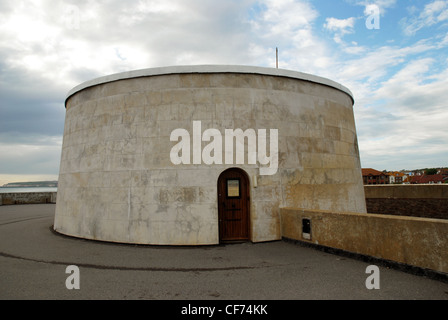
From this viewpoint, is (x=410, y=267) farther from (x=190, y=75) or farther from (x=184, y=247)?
(x=190, y=75)

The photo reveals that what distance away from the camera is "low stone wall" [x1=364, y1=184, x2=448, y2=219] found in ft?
51.9

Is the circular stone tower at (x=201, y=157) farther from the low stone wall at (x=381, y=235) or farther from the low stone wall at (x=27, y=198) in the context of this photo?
the low stone wall at (x=27, y=198)

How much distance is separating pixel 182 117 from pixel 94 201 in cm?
437

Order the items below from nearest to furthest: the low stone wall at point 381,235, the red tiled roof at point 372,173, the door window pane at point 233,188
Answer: the low stone wall at point 381,235, the door window pane at point 233,188, the red tiled roof at point 372,173

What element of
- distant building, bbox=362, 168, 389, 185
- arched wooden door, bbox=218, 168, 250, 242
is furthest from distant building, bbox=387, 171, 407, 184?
arched wooden door, bbox=218, 168, 250, 242

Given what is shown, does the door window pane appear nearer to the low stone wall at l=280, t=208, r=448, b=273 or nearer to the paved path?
the paved path

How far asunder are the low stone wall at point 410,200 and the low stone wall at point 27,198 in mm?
28671

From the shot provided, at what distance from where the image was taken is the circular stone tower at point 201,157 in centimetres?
884

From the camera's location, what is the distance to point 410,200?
1681 cm

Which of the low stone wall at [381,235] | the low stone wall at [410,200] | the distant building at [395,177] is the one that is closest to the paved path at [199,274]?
the low stone wall at [381,235]

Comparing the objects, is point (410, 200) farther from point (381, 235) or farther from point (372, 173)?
point (372, 173)
